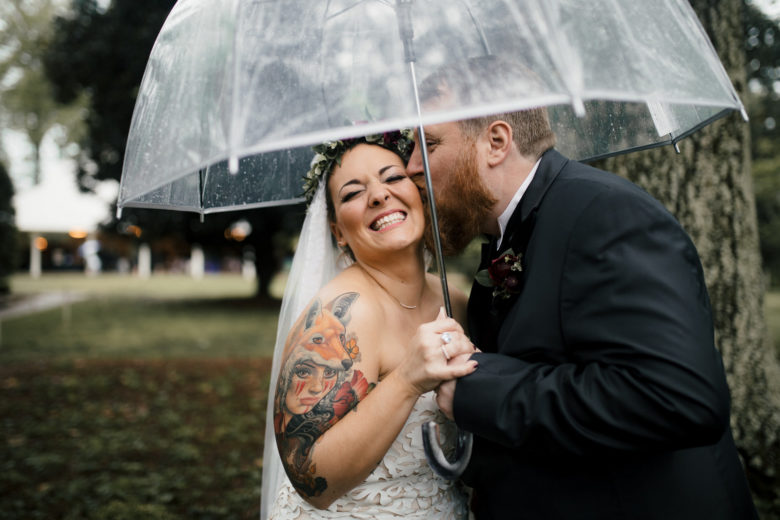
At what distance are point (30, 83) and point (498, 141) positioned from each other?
3604cm

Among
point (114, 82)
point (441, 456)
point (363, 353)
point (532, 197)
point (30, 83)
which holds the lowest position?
point (441, 456)

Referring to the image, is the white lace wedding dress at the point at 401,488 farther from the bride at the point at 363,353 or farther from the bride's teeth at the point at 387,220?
the bride's teeth at the point at 387,220

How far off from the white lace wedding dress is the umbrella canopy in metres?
1.22

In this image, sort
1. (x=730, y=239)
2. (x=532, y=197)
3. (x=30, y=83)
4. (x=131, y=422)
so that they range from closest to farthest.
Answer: (x=532, y=197)
(x=730, y=239)
(x=131, y=422)
(x=30, y=83)

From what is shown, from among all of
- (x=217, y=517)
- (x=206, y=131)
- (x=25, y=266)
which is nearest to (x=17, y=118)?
(x=25, y=266)

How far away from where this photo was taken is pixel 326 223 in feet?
8.58

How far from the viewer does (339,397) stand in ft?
6.66

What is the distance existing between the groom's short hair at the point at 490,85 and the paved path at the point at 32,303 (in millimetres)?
17815

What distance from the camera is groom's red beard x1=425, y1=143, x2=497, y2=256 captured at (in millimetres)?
2090

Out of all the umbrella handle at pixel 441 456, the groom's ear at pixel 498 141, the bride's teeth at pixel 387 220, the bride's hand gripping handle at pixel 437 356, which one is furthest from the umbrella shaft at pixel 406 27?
the umbrella handle at pixel 441 456

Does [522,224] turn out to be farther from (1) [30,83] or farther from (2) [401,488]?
(1) [30,83]

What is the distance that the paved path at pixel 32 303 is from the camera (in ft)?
58.1

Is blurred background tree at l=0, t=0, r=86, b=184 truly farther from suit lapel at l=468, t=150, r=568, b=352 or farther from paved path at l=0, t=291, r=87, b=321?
suit lapel at l=468, t=150, r=568, b=352

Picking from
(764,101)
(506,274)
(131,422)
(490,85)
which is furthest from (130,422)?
(764,101)
